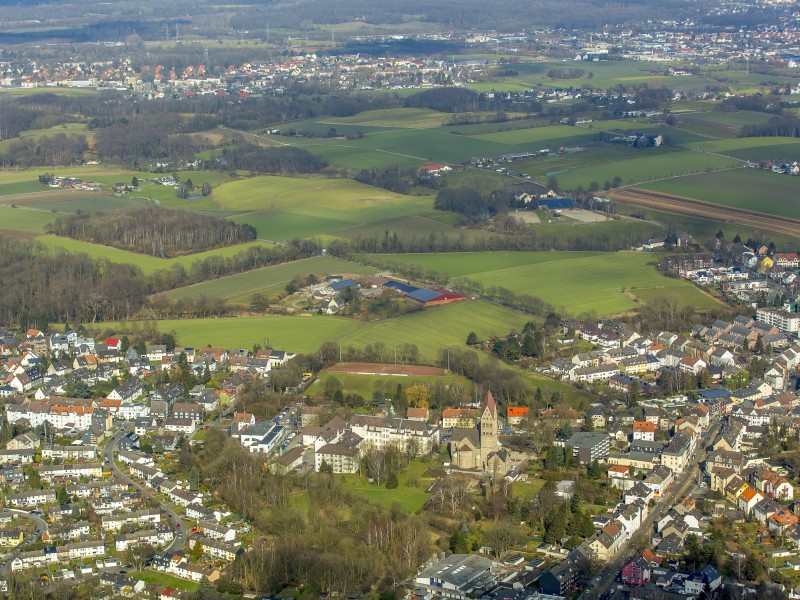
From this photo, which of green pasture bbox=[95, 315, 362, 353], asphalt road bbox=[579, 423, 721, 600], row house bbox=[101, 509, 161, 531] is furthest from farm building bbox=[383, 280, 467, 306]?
row house bbox=[101, 509, 161, 531]

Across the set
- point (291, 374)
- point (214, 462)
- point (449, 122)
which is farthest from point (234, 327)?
point (449, 122)

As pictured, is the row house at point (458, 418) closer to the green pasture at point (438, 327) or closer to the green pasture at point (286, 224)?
the green pasture at point (438, 327)

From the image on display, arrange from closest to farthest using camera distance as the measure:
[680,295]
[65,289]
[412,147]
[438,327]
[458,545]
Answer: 1. [458,545]
2. [438,327]
3. [680,295]
4. [65,289]
5. [412,147]

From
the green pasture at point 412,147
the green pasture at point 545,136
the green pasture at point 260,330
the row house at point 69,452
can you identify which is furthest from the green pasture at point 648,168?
the row house at point 69,452

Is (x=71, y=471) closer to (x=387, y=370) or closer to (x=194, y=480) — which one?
(x=194, y=480)

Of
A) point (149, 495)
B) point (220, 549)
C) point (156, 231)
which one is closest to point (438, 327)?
point (149, 495)
